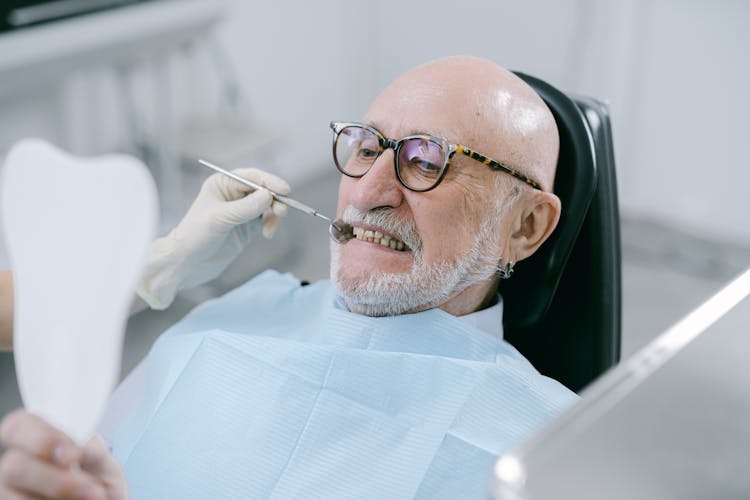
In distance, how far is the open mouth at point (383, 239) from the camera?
4.19ft

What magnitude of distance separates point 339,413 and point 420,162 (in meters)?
0.38

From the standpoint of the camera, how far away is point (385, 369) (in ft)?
3.92

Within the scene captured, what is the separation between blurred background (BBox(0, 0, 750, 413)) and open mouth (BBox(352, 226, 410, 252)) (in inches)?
50.3

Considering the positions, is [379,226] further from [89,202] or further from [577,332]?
[89,202]

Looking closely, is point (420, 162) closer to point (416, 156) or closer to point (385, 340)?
point (416, 156)

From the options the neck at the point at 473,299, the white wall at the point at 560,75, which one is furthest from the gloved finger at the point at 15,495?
the white wall at the point at 560,75

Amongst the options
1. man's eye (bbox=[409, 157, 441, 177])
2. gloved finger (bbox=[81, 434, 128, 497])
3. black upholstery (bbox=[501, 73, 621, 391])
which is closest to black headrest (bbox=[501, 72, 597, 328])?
black upholstery (bbox=[501, 73, 621, 391])

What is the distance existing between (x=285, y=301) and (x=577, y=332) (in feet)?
1.61

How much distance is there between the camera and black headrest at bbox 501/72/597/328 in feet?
4.31

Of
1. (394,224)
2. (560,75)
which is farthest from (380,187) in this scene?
(560,75)

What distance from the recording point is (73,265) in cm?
71

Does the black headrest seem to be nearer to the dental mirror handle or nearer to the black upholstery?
the black upholstery

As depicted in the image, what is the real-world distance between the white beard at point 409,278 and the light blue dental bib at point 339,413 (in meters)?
0.03

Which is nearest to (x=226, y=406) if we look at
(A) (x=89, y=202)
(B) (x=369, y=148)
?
(B) (x=369, y=148)
